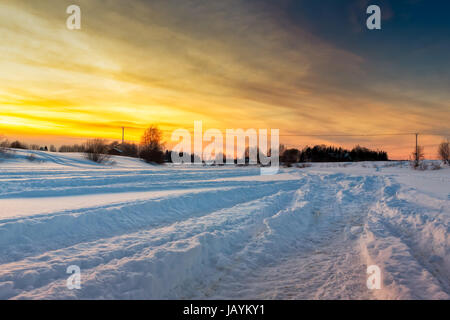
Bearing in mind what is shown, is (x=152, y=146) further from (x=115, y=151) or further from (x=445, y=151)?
(x=445, y=151)

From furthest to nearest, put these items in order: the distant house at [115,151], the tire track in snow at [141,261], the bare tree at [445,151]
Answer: the distant house at [115,151]
the bare tree at [445,151]
the tire track in snow at [141,261]

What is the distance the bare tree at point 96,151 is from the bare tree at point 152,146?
26.0 ft

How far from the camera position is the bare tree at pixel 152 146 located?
149ft

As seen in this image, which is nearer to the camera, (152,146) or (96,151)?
(96,151)

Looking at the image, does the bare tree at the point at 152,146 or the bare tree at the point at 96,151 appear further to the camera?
the bare tree at the point at 152,146

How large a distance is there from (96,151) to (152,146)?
11268 mm

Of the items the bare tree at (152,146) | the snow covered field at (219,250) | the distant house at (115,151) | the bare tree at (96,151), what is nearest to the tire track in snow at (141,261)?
the snow covered field at (219,250)

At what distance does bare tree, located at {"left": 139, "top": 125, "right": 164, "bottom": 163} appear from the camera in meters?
45.5

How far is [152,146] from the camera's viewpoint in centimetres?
4694

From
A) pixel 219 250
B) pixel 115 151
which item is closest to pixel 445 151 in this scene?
pixel 219 250

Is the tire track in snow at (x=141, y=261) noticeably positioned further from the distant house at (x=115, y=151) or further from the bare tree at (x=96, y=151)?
the distant house at (x=115, y=151)

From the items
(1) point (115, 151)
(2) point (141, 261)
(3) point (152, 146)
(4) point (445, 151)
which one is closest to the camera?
(2) point (141, 261)
